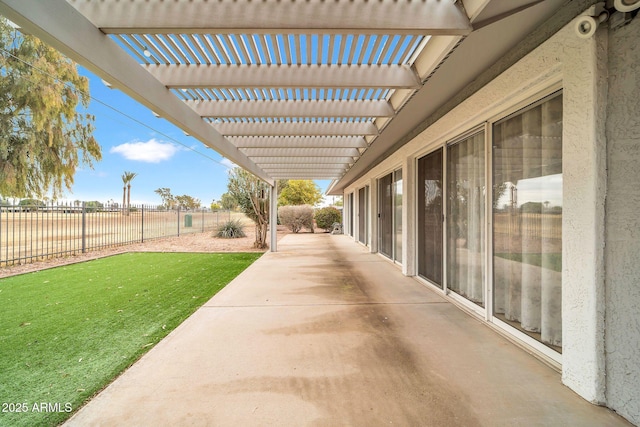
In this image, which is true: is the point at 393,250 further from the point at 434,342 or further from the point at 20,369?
the point at 20,369

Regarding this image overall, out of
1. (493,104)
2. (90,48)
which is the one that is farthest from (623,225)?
(90,48)

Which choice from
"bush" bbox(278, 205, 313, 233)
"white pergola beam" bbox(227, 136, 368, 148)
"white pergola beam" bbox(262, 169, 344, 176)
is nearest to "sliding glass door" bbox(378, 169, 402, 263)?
"white pergola beam" bbox(227, 136, 368, 148)

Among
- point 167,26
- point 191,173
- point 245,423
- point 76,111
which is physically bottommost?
point 245,423

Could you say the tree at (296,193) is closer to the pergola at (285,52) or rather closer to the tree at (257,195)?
the tree at (257,195)

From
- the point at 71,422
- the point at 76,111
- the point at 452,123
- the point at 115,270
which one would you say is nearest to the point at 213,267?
the point at 115,270

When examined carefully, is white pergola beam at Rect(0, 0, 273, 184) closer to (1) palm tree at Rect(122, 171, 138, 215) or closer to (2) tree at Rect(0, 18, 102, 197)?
(2) tree at Rect(0, 18, 102, 197)

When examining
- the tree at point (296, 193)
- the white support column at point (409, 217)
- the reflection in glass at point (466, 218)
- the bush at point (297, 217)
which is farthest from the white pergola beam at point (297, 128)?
the tree at point (296, 193)

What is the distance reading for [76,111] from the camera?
35.3ft

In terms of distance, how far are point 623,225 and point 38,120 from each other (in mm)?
13676

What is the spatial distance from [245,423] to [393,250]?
614 cm

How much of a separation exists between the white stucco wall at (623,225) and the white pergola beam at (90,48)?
3.87 metres

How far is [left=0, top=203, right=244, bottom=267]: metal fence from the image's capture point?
734 cm

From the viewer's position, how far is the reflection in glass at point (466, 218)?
11.7 ft

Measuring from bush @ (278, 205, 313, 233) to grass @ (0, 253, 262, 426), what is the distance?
11098 millimetres
